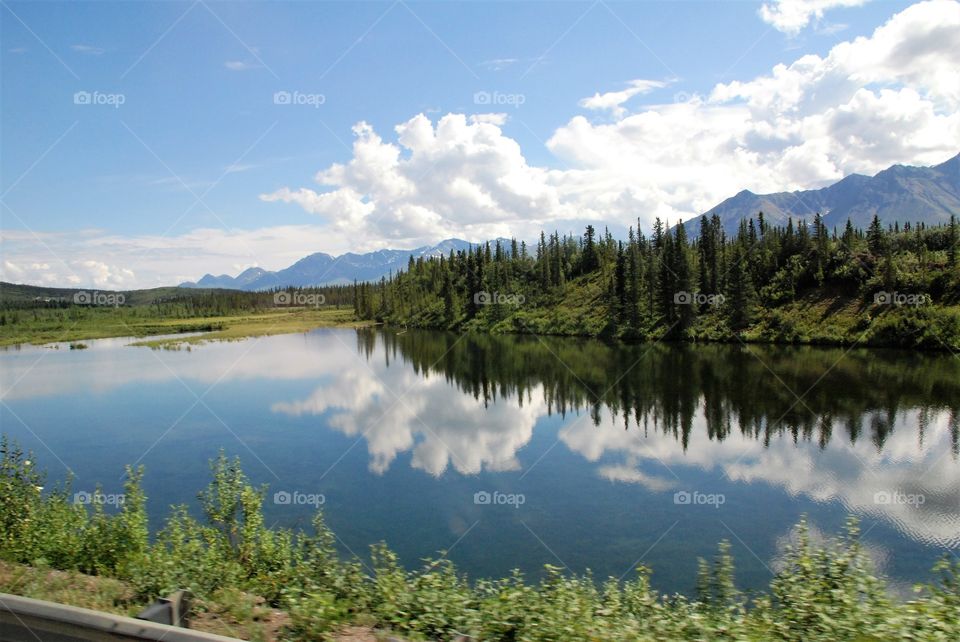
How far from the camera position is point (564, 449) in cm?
3053

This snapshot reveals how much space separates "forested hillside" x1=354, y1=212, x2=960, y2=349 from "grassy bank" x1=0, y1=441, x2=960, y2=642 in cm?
6518

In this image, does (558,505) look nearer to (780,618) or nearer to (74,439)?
(780,618)

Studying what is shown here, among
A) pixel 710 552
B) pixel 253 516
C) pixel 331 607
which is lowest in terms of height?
pixel 710 552

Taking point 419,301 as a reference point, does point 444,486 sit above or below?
below

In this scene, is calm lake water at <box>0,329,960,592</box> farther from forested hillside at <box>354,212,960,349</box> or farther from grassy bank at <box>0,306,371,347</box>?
grassy bank at <box>0,306,371,347</box>

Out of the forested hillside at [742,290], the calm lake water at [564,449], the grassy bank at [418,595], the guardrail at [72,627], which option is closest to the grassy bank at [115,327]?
the forested hillside at [742,290]

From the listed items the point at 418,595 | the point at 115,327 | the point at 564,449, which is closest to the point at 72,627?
the point at 418,595

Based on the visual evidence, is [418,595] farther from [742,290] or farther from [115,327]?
[115,327]

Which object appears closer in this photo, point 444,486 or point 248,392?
point 444,486

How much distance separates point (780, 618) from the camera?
8.03 meters

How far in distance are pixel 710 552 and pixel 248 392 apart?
43.1 metres

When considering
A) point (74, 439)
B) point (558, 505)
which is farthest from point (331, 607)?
point (74, 439)

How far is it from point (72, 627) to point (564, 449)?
88.2ft

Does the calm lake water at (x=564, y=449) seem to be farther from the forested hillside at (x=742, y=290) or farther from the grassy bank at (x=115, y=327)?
the grassy bank at (x=115, y=327)
